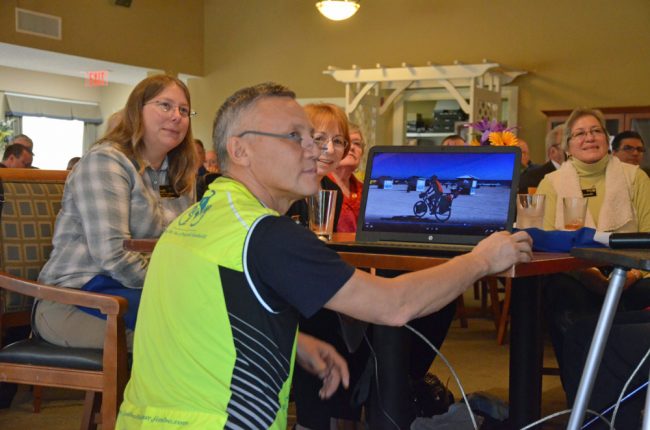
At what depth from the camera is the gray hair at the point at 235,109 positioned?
5.10 ft

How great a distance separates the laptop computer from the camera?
81.4 inches

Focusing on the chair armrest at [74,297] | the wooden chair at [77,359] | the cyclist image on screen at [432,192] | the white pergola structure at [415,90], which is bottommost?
the wooden chair at [77,359]

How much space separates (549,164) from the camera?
19.0 feet

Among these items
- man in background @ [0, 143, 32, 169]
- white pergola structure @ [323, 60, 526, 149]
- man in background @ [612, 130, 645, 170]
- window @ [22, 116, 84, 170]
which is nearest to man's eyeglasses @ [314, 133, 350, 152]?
man in background @ [612, 130, 645, 170]

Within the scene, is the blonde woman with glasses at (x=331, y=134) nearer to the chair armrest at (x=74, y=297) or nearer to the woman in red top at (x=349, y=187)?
the woman in red top at (x=349, y=187)

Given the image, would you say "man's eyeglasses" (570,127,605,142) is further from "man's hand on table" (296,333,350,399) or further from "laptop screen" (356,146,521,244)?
"man's hand on table" (296,333,350,399)

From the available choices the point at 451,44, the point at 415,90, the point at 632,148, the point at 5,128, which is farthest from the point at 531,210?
the point at 5,128

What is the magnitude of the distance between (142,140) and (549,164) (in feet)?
12.2

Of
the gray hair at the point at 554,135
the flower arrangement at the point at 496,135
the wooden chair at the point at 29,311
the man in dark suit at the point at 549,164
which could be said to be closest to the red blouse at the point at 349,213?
the flower arrangement at the point at 496,135

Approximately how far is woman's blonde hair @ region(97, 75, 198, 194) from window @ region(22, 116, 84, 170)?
502 inches

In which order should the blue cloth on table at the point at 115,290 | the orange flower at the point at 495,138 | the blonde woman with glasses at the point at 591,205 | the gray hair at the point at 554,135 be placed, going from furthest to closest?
the gray hair at the point at 554,135 → the orange flower at the point at 495,138 → the blonde woman with glasses at the point at 591,205 → the blue cloth on table at the point at 115,290

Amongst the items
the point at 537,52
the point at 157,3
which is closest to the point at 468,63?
the point at 537,52

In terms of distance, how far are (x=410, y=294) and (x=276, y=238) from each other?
0.26 m

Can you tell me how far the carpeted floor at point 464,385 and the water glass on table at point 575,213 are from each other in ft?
3.25
